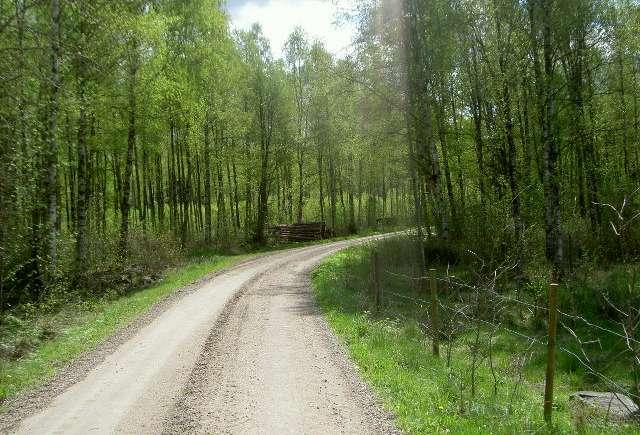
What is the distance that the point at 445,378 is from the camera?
8008 millimetres

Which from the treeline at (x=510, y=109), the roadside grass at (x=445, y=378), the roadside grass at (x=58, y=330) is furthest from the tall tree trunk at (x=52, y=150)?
the treeline at (x=510, y=109)

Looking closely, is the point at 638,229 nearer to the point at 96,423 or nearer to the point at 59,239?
the point at 96,423

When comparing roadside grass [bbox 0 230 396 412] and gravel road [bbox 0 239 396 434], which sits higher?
roadside grass [bbox 0 230 396 412]

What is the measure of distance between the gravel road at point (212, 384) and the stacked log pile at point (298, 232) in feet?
74.1

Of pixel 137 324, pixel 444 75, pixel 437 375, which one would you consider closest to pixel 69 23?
pixel 137 324

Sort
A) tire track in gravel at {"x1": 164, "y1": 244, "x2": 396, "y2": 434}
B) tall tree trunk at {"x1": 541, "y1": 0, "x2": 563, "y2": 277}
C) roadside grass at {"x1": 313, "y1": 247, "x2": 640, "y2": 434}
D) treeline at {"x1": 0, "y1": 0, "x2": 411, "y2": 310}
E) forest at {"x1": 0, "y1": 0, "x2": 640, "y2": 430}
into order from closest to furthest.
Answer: roadside grass at {"x1": 313, "y1": 247, "x2": 640, "y2": 434} < tire track in gravel at {"x1": 164, "y1": 244, "x2": 396, "y2": 434} < treeline at {"x1": 0, "y1": 0, "x2": 411, "y2": 310} < forest at {"x1": 0, "y1": 0, "x2": 640, "y2": 430} < tall tree trunk at {"x1": 541, "y1": 0, "x2": 563, "y2": 277}

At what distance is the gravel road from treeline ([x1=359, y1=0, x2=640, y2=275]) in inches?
321

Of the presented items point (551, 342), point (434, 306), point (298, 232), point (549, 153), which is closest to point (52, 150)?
point (434, 306)

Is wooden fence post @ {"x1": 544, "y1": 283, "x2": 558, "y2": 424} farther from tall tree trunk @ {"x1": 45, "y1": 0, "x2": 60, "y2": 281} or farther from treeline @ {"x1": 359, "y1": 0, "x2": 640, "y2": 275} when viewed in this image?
tall tree trunk @ {"x1": 45, "y1": 0, "x2": 60, "y2": 281}

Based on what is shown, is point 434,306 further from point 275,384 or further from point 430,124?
point 430,124

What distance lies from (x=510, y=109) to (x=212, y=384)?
1540 cm

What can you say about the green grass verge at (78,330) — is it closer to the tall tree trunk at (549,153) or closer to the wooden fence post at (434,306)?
the wooden fence post at (434,306)

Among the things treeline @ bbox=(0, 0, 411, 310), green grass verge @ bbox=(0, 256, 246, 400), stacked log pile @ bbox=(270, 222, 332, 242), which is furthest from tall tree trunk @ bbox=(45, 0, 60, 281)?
stacked log pile @ bbox=(270, 222, 332, 242)

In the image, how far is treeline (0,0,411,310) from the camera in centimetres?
1183
